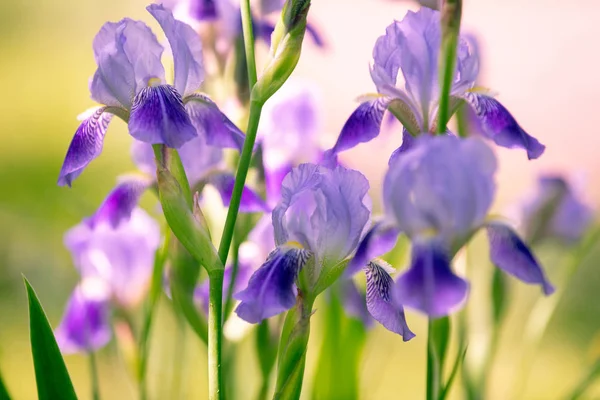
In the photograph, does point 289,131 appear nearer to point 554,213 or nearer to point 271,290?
point 554,213

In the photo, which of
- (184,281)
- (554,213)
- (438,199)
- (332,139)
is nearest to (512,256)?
(438,199)

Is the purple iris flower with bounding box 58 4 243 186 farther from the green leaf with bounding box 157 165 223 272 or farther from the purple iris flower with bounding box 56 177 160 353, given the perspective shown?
the purple iris flower with bounding box 56 177 160 353

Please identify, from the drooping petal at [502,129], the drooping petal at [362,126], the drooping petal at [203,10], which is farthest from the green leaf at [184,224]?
the drooping petal at [203,10]

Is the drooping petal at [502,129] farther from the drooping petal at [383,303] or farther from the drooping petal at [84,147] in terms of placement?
the drooping petal at [84,147]

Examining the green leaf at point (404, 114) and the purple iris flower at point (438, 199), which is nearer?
the purple iris flower at point (438, 199)

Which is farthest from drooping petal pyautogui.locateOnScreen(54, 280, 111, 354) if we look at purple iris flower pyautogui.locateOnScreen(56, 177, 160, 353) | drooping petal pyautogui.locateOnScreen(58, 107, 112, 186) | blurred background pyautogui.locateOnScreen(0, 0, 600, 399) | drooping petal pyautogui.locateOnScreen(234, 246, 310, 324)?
drooping petal pyautogui.locateOnScreen(234, 246, 310, 324)
